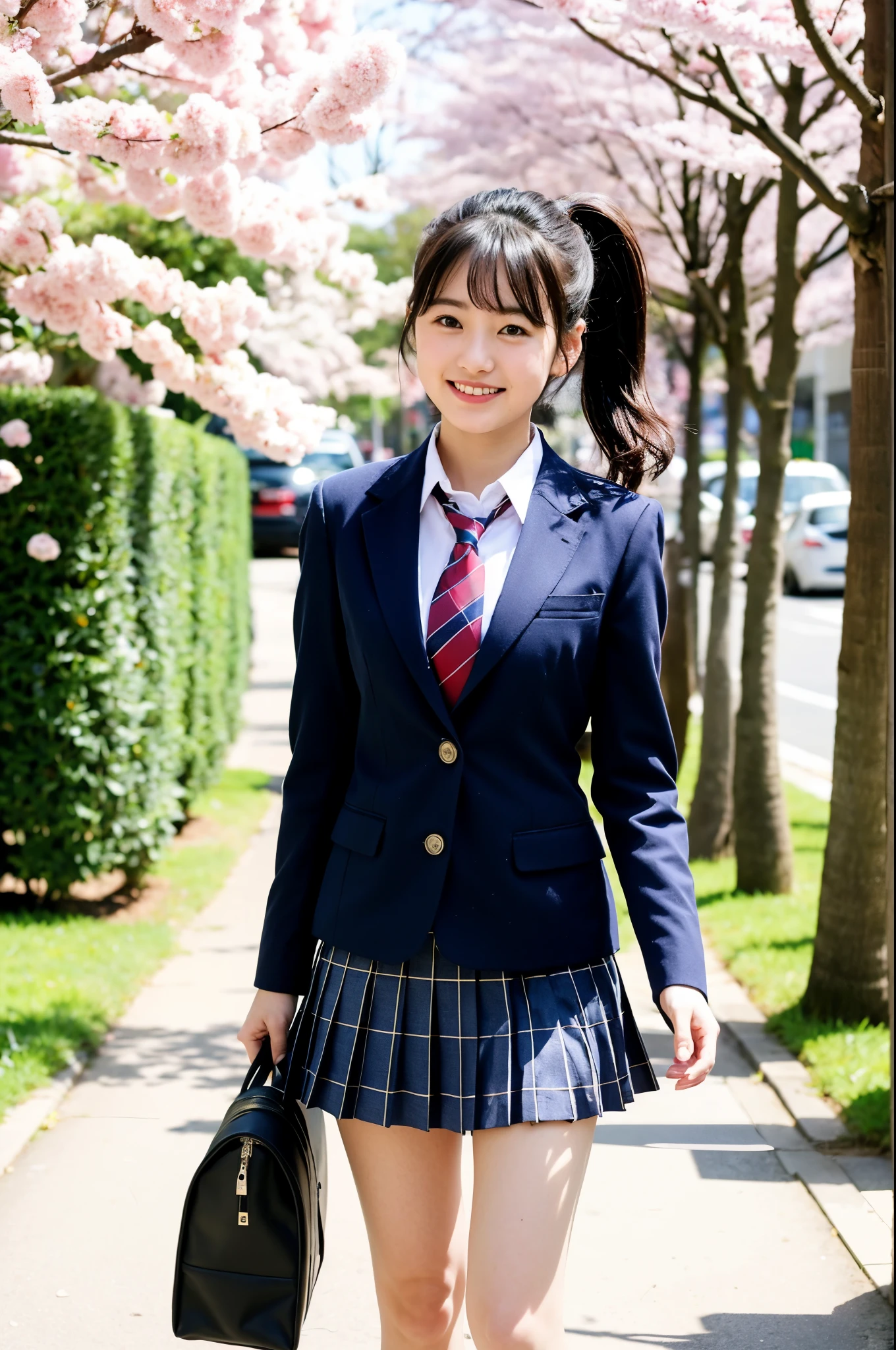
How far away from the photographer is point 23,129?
4223 mm

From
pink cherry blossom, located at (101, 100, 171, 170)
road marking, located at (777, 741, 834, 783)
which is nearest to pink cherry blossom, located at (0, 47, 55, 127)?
pink cherry blossom, located at (101, 100, 171, 170)

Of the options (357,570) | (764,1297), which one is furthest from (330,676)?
(764,1297)

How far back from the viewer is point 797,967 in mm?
5461

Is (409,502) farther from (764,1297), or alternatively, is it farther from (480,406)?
(764,1297)

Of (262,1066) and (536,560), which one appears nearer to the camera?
(536,560)

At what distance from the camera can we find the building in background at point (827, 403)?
41.3m

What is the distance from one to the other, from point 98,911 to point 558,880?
4.59 meters

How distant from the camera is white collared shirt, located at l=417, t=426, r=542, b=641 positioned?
2129 mm

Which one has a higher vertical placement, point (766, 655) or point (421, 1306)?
point (766, 655)

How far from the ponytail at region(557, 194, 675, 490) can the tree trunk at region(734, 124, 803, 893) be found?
4031 millimetres

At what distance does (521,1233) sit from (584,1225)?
5.90ft

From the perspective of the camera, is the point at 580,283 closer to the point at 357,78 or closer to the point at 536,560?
the point at 536,560

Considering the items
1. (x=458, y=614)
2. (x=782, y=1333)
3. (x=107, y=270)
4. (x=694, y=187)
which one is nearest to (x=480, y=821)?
(x=458, y=614)

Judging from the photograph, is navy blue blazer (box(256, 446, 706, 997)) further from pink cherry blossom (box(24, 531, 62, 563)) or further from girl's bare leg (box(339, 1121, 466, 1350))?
pink cherry blossom (box(24, 531, 62, 563))
